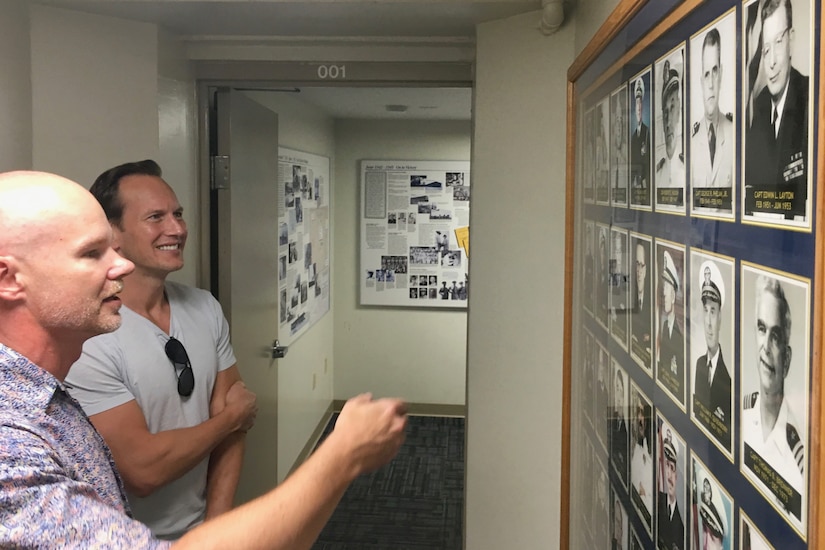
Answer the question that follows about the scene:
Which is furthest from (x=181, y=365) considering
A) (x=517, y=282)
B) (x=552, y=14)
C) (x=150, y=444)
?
(x=552, y=14)

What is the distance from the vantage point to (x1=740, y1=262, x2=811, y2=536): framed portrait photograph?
440 mm

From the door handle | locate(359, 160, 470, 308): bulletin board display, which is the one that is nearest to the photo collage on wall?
the door handle

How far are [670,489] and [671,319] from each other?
191 millimetres

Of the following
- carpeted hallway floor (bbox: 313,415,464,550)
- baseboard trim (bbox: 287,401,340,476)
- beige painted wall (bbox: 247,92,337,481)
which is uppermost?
beige painted wall (bbox: 247,92,337,481)

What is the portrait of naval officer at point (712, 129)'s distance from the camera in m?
0.55

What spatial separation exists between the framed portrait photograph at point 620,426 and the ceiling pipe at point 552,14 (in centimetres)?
87

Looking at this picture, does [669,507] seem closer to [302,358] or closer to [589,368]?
[589,368]

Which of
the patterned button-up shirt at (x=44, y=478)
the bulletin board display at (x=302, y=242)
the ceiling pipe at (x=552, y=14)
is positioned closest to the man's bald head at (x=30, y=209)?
the patterned button-up shirt at (x=44, y=478)

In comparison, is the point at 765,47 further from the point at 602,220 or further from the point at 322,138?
the point at 322,138

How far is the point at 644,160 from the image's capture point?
0.79m

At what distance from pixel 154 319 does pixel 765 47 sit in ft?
4.49

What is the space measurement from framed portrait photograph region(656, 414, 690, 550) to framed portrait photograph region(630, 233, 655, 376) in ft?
0.27

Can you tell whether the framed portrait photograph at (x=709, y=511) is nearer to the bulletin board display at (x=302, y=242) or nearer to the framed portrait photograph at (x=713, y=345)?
the framed portrait photograph at (x=713, y=345)

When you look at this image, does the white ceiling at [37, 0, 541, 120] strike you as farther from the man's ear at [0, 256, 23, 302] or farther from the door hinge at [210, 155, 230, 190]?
the man's ear at [0, 256, 23, 302]
